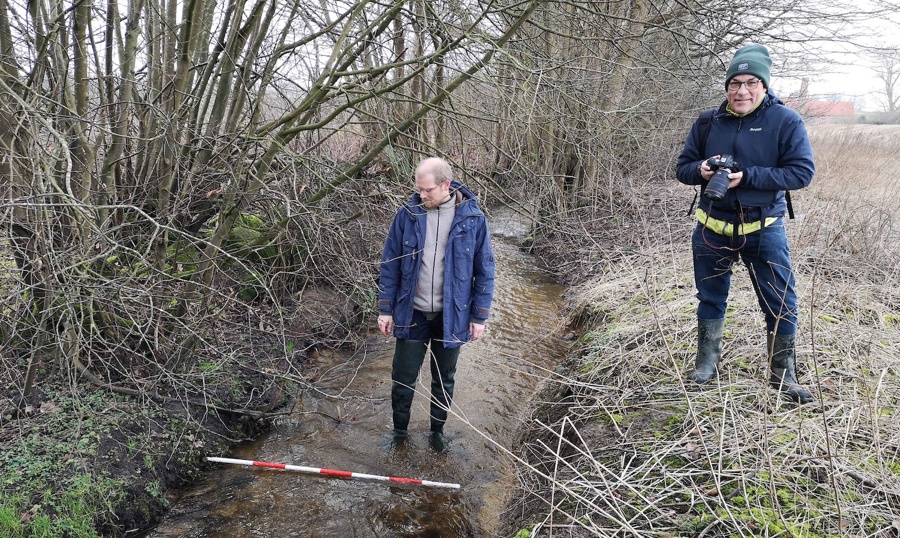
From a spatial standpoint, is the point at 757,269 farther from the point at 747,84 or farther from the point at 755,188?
the point at 747,84

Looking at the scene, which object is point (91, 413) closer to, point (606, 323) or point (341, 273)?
point (341, 273)

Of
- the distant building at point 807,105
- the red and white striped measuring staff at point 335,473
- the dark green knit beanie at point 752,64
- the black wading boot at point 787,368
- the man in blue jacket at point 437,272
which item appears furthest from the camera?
the distant building at point 807,105

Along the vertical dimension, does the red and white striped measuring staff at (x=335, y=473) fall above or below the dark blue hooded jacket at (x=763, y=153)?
below

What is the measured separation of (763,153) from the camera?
2836mm

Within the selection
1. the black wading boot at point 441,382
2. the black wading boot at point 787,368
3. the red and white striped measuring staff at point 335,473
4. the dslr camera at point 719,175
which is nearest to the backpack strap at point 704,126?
the dslr camera at point 719,175

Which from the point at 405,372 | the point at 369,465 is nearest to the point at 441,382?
the point at 405,372

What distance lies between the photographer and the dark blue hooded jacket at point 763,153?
2725 mm

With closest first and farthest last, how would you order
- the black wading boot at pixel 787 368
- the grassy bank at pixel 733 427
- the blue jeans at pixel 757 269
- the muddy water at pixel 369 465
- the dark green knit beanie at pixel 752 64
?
the grassy bank at pixel 733 427
the dark green knit beanie at pixel 752 64
the blue jeans at pixel 757 269
the black wading boot at pixel 787 368
the muddy water at pixel 369 465

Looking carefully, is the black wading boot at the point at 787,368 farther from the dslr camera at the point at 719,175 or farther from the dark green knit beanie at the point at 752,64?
the dark green knit beanie at the point at 752,64

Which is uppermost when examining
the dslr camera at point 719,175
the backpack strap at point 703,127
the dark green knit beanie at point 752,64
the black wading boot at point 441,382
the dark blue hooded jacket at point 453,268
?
the dark green knit beanie at point 752,64

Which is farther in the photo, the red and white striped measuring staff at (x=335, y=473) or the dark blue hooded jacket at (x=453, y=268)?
the red and white striped measuring staff at (x=335, y=473)

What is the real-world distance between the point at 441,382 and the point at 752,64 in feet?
8.51

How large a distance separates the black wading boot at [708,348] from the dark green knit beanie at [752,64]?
1.36 meters

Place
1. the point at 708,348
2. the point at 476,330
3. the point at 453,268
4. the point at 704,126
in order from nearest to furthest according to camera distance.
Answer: the point at 704,126 < the point at 708,348 < the point at 453,268 < the point at 476,330
